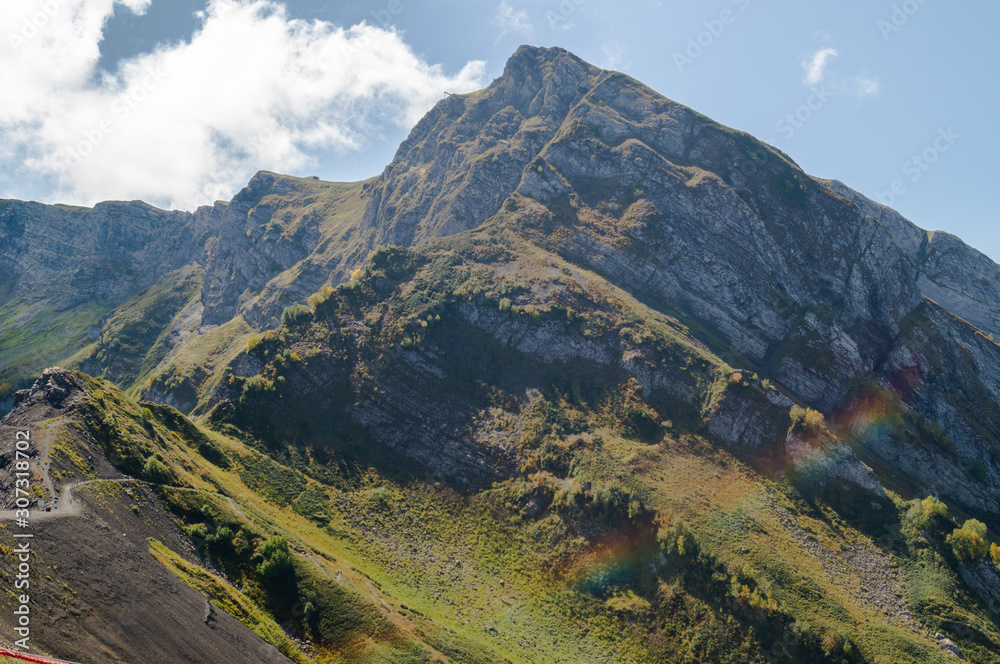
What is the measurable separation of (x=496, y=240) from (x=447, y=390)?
47.2 metres

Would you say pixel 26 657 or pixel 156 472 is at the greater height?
pixel 156 472

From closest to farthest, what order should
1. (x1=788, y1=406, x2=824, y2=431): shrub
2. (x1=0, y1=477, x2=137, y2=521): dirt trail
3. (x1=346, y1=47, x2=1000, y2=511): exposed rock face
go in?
(x1=0, y1=477, x2=137, y2=521): dirt trail, (x1=788, y1=406, x2=824, y2=431): shrub, (x1=346, y1=47, x2=1000, y2=511): exposed rock face

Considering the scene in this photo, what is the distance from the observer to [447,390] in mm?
83062

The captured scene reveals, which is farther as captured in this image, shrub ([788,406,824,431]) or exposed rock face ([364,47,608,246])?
exposed rock face ([364,47,608,246])

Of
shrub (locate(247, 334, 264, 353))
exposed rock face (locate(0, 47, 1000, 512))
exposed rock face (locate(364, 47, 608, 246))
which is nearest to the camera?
shrub (locate(247, 334, 264, 353))

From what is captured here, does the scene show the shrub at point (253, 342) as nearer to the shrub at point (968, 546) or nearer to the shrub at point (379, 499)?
the shrub at point (379, 499)

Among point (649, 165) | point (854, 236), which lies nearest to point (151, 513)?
point (649, 165)

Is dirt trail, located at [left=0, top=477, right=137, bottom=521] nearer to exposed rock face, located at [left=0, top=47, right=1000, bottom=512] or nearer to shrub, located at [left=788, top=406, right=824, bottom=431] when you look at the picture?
exposed rock face, located at [left=0, top=47, right=1000, bottom=512]

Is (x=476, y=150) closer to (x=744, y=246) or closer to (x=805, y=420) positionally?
(x=744, y=246)

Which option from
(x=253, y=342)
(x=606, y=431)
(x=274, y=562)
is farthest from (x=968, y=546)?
(x=253, y=342)

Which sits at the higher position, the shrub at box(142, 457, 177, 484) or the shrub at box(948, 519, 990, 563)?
the shrub at box(948, 519, 990, 563)

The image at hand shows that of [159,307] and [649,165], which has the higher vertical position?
[649,165]

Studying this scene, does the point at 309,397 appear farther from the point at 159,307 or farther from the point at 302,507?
the point at 159,307

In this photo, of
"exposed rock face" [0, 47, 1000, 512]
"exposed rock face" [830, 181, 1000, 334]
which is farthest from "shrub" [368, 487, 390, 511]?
"exposed rock face" [830, 181, 1000, 334]
